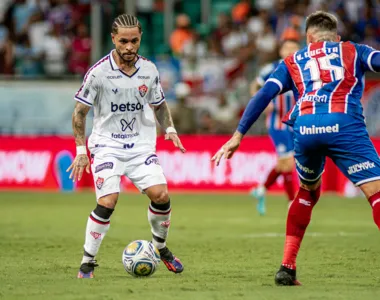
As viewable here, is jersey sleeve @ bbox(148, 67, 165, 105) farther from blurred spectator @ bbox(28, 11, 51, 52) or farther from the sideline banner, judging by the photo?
blurred spectator @ bbox(28, 11, 51, 52)

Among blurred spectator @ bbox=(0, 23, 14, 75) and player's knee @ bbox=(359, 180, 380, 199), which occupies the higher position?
player's knee @ bbox=(359, 180, 380, 199)

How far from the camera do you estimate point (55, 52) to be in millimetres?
24672

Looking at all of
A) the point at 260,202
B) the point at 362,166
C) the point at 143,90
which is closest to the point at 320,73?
the point at 362,166

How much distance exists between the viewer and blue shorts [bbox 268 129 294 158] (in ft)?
49.1

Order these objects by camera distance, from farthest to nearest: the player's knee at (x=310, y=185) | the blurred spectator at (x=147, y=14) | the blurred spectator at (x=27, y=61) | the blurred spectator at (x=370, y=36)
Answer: the blurred spectator at (x=147, y=14) → the blurred spectator at (x=27, y=61) → the blurred spectator at (x=370, y=36) → the player's knee at (x=310, y=185)

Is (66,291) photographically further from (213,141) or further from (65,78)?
(65,78)

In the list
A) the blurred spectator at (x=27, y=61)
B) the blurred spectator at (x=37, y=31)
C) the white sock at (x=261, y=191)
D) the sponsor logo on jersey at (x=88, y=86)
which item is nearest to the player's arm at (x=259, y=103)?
the sponsor logo on jersey at (x=88, y=86)

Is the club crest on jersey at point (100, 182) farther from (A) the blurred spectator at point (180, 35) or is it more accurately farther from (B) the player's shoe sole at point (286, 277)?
(A) the blurred spectator at point (180, 35)

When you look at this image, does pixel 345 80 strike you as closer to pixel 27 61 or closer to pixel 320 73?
pixel 320 73

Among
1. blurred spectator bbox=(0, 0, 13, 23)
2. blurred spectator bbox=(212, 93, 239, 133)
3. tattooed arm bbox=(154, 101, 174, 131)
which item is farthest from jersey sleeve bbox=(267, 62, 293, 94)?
blurred spectator bbox=(0, 0, 13, 23)

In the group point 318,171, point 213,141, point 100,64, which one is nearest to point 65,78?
point 213,141

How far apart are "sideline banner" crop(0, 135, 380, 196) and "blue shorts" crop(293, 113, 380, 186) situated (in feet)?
43.6

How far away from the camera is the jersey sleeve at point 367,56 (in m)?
7.62

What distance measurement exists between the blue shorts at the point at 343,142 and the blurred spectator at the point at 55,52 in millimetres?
17209
